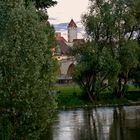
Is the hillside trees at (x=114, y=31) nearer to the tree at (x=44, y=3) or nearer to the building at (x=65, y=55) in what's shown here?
the tree at (x=44, y=3)

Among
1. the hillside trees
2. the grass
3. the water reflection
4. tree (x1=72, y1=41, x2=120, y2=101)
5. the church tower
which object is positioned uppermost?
the church tower

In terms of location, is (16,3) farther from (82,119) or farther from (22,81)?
(82,119)

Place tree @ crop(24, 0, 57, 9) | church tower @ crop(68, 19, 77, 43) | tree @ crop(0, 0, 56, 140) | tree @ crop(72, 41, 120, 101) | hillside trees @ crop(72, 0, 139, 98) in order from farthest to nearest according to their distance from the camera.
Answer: church tower @ crop(68, 19, 77, 43) → hillside trees @ crop(72, 0, 139, 98) → tree @ crop(72, 41, 120, 101) → tree @ crop(24, 0, 57, 9) → tree @ crop(0, 0, 56, 140)

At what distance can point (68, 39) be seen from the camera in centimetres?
16975

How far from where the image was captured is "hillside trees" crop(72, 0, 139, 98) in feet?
217

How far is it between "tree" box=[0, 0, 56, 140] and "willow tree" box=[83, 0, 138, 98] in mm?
45254

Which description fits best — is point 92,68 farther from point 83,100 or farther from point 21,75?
point 21,75

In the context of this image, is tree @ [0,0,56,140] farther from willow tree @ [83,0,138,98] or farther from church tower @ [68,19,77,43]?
church tower @ [68,19,77,43]

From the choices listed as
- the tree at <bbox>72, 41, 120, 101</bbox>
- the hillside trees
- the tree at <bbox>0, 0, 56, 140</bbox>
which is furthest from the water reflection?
the hillside trees

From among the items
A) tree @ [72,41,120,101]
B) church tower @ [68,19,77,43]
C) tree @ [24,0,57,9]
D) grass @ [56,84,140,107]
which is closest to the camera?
tree @ [24,0,57,9]

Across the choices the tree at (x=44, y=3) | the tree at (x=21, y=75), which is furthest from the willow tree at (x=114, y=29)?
the tree at (x=21, y=75)

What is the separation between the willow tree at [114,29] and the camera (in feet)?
218

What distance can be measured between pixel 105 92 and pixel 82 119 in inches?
1076

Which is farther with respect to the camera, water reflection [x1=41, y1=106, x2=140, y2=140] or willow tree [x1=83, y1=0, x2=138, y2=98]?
willow tree [x1=83, y1=0, x2=138, y2=98]
